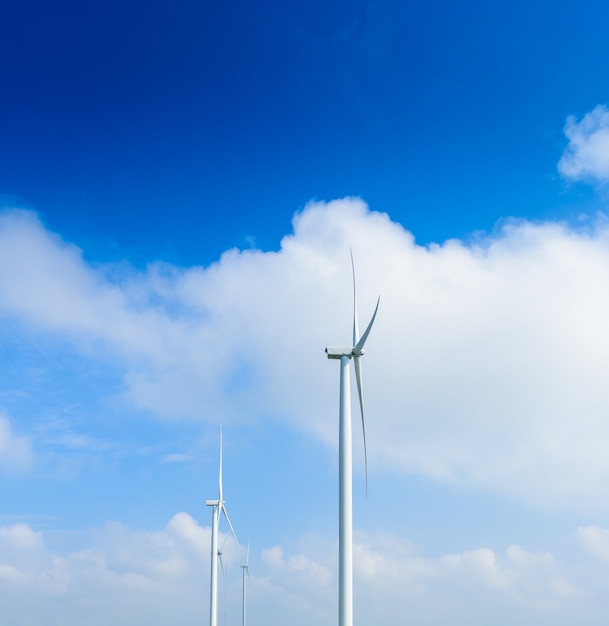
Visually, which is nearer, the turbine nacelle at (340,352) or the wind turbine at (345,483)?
the wind turbine at (345,483)

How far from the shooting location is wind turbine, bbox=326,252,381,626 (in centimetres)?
4003

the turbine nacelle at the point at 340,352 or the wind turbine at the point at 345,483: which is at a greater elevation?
the turbine nacelle at the point at 340,352

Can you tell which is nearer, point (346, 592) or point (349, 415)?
point (346, 592)

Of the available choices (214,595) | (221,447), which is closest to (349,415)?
(214,595)

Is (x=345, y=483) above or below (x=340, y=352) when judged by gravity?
below

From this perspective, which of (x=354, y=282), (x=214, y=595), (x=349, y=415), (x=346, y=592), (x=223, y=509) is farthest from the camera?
(x=223, y=509)

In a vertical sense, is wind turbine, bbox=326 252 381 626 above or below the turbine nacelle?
below

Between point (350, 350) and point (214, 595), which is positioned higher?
point (350, 350)

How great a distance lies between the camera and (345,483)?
136ft

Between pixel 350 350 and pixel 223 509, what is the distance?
45.7 metres

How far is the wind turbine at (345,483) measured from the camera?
1576 inches

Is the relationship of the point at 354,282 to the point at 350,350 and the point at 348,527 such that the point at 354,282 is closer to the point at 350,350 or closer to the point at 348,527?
the point at 350,350

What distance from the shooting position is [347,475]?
41.6 m

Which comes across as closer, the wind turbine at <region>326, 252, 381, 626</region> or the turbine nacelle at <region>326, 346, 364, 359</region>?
the wind turbine at <region>326, 252, 381, 626</region>
